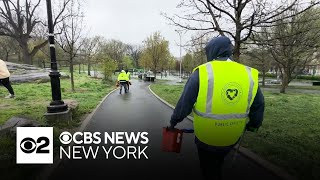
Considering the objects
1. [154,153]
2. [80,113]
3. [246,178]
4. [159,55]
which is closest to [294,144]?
[246,178]

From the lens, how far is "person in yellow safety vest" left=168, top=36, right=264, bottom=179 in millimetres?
3039

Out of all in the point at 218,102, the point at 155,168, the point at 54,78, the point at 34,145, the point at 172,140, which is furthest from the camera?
the point at 54,78

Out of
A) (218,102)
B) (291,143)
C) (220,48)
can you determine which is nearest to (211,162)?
(218,102)

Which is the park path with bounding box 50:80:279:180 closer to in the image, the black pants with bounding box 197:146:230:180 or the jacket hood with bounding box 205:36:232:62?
the black pants with bounding box 197:146:230:180

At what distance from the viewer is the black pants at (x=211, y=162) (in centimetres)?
332

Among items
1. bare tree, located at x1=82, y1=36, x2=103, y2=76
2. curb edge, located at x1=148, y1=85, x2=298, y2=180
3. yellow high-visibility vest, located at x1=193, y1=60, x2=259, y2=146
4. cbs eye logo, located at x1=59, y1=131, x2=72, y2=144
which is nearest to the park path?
curb edge, located at x1=148, y1=85, x2=298, y2=180

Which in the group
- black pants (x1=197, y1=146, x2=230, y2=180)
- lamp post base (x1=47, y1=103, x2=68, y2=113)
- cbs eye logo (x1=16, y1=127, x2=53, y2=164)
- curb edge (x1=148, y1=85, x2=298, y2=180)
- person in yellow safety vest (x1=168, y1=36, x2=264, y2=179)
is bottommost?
curb edge (x1=148, y1=85, x2=298, y2=180)

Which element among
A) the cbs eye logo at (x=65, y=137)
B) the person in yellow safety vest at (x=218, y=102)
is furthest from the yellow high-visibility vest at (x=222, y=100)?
the cbs eye logo at (x=65, y=137)

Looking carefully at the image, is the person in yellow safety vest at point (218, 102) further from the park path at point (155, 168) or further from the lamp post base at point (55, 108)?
the lamp post base at point (55, 108)

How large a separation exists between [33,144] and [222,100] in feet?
13.9

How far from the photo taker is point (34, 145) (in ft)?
19.4

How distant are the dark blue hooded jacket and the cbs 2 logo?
3389 mm

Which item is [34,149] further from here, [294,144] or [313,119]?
[313,119]

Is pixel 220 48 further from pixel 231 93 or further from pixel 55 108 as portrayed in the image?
pixel 55 108
